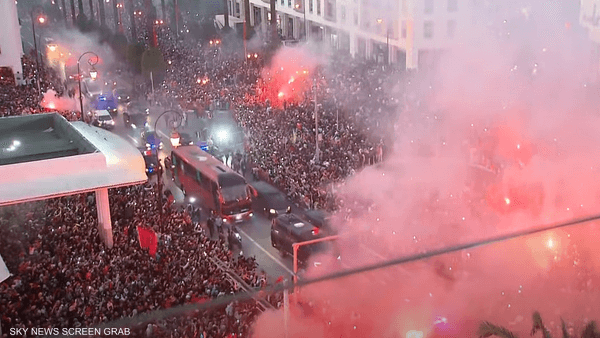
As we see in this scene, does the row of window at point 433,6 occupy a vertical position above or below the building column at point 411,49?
above

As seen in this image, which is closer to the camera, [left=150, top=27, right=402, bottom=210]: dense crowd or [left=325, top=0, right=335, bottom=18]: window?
[left=150, top=27, right=402, bottom=210]: dense crowd

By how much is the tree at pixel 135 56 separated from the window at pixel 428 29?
12.0 meters

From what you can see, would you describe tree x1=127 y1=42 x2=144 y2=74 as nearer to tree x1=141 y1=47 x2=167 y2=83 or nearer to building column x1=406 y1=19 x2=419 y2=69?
tree x1=141 y1=47 x2=167 y2=83

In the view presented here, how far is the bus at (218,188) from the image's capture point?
12.7m

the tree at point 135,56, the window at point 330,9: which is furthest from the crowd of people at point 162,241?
the window at point 330,9

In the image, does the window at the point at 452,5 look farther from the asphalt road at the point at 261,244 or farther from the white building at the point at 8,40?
the white building at the point at 8,40

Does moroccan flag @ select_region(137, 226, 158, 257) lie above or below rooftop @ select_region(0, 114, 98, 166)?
below

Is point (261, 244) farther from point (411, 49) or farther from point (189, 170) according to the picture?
point (411, 49)

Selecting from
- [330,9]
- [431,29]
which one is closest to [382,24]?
[431,29]

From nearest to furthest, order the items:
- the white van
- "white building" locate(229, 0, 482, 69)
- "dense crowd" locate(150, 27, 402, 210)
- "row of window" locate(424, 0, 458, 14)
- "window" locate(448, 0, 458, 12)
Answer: "dense crowd" locate(150, 27, 402, 210) < "window" locate(448, 0, 458, 12) < "row of window" locate(424, 0, 458, 14) < "white building" locate(229, 0, 482, 69) < the white van

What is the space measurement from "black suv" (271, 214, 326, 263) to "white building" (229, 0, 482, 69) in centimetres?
785

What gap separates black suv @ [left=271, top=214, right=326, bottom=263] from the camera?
1045cm

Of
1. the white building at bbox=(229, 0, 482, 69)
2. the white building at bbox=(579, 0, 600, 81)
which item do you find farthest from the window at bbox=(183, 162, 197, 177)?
the white building at bbox=(579, 0, 600, 81)

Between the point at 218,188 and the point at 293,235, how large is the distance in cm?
256
